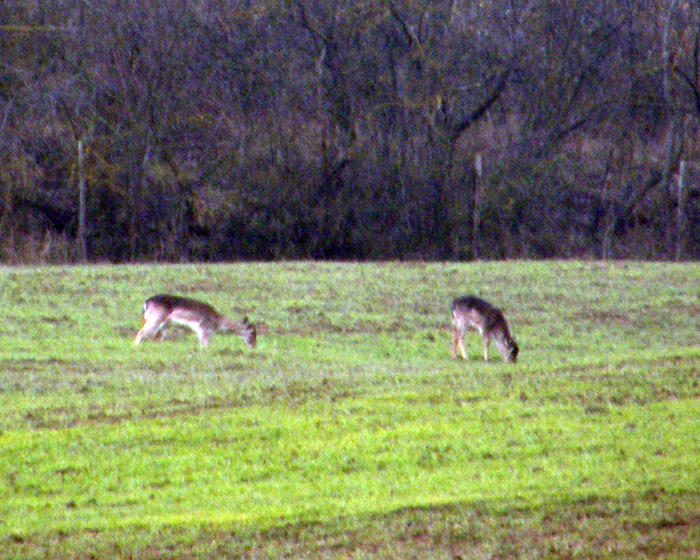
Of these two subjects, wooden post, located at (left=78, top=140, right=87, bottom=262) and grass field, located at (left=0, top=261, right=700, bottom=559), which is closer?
grass field, located at (left=0, top=261, right=700, bottom=559)

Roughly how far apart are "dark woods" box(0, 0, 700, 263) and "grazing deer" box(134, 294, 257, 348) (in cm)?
1152

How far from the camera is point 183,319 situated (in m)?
19.9

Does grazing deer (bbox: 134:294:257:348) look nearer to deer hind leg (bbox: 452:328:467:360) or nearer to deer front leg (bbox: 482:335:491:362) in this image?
deer hind leg (bbox: 452:328:467:360)

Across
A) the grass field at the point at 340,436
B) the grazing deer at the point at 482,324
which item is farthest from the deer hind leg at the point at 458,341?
the grass field at the point at 340,436

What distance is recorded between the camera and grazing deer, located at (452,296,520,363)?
19703 mm

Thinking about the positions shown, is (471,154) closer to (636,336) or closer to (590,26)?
(590,26)

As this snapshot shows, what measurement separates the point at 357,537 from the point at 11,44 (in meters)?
27.7

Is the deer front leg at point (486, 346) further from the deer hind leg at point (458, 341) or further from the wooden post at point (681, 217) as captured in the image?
the wooden post at point (681, 217)

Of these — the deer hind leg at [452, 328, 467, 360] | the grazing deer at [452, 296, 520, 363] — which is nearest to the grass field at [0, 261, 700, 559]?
the deer hind leg at [452, 328, 467, 360]

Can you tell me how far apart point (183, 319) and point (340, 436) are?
299 inches

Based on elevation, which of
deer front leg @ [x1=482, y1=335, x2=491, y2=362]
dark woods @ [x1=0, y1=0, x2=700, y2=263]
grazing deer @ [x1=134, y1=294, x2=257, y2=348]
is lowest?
deer front leg @ [x1=482, y1=335, x2=491, y2=362]

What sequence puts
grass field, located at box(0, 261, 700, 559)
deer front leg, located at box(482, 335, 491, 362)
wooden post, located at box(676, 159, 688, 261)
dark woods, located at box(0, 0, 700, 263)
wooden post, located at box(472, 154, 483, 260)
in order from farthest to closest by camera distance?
wooden post, located at box(676, 159, 688, 261), wooden post, located at box(472, 154, 483, 260), dark woods, located at box(0, 0, 700, 263), deer front leg, located at box(482, 335, 491, 362), grass field, located at box(0, 261, 700, 559)

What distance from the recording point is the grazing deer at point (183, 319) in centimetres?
1977

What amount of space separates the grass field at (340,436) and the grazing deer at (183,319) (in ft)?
0.95
